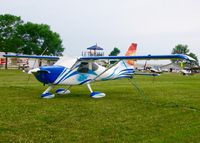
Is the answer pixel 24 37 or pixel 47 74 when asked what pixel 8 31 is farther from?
pixel 47 74

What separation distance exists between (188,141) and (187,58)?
666cm

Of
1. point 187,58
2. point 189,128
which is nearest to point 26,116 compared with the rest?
point 189,128

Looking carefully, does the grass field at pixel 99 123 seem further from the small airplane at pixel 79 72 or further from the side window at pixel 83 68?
the side window at pixel 83 68

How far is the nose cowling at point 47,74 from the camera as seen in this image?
49.2ft

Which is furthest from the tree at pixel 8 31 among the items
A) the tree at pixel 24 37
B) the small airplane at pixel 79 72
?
the small airplane at pixel 79 72

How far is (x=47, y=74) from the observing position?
1511cm

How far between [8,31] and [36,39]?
767cm

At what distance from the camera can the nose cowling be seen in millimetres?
15007

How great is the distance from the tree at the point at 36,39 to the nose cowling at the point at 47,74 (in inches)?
2961

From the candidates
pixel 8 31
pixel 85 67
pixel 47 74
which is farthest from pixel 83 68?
pixel 8 31

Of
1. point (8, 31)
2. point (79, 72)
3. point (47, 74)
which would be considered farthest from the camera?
point (8, 31)

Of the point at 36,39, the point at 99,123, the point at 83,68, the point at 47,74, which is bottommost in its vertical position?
the point at 99,123

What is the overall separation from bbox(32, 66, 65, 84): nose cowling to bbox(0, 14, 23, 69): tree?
75879 millimetres

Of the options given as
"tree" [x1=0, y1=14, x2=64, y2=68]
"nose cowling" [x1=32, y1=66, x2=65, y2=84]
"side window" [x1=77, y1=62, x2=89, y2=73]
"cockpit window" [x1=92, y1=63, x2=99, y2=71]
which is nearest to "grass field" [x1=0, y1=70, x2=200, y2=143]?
"nose cowling" [x1=32, y1=66, x2=65, y2=84]
